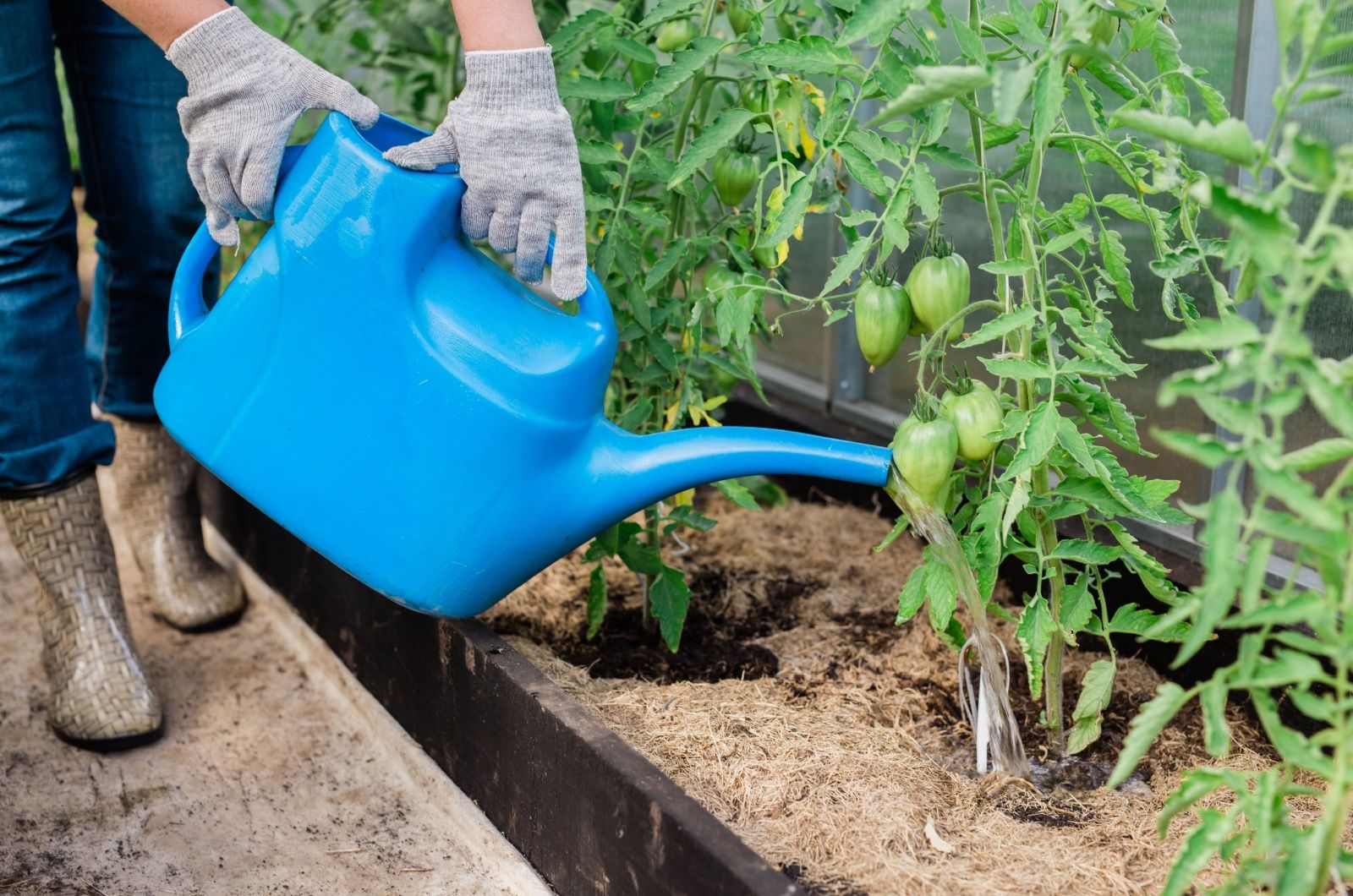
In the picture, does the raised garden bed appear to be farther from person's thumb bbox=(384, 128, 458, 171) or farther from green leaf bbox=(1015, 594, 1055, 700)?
person's thumb bbox=(384, 128, 458, 171)

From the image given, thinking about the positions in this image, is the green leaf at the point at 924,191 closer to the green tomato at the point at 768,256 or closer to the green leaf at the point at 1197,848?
the green tomato at the point at 768,256

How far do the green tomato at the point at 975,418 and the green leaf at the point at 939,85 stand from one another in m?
0.28

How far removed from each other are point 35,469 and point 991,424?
106 cm

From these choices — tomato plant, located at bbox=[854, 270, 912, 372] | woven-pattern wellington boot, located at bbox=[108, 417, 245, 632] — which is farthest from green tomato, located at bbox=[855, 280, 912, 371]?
woven-pattern wellington boot, located at bbox=[108, 417, 245, 632]

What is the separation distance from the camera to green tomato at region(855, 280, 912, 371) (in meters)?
0.98

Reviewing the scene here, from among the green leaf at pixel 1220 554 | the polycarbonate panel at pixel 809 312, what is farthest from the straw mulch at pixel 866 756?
the polycarbonate panel at pixel 809 312

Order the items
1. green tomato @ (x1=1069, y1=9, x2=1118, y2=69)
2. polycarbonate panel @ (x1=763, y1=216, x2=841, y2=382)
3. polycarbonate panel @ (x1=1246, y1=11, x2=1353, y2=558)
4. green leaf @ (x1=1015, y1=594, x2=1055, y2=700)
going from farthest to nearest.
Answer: polycarbonate panel @ (x1=763, y1=216, x2=841, y2=382), polycarbonate panel @ (x1=1246, y1=11, x2=1353, y2=558), green leaf @ (x1=1015, y1=594, x2=1055, y2=700), green tomato @ (x1=1069, y1=9, x2=1118, y2=69)

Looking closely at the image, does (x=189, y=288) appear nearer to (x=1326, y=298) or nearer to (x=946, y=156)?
(x=946, y=156)

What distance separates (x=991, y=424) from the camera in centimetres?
95

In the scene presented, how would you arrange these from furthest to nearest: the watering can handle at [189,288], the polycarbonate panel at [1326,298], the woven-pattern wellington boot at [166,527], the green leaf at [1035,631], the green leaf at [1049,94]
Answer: the woven-pattern wellington boot at [166,527] → the polycarbonate panel at [1326,298] → the watering can handle at [189,288] → the green leaf at [1035,631] → the green leaf at [1049,94]

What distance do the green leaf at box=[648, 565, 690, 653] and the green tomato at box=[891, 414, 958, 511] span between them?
16.5 inches

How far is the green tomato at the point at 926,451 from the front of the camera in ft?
3.05

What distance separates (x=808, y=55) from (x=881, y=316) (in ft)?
0.68

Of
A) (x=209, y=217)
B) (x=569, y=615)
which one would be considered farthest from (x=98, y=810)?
(x=209, y=217)
